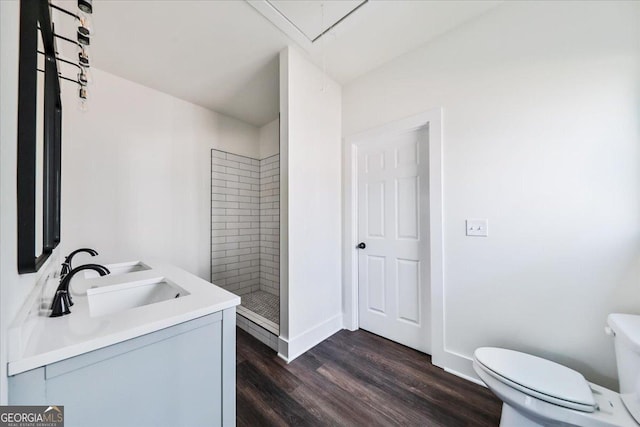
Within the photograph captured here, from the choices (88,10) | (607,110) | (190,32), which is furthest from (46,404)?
(607,110)

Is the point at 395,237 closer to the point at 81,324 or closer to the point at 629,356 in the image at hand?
the point at 629,356

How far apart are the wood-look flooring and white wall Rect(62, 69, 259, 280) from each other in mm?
1457

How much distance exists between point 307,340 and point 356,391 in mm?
596

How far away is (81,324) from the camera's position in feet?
2.37

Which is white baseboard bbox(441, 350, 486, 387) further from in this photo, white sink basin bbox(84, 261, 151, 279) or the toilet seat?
white sink basin bbox(84, 261, 151, 279)

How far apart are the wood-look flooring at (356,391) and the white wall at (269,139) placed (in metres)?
2.49

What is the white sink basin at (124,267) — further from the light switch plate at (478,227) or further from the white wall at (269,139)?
the light switch plate at (478,227)

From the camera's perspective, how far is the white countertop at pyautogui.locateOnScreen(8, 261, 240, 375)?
1.86ft

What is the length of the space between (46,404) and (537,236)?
223 centimetres

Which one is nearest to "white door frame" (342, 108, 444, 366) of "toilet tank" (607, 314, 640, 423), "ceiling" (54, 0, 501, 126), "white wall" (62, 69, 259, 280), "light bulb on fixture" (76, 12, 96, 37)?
"ceiling" (54, 0, 501, 126)

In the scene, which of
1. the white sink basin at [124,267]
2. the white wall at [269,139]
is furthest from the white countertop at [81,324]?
the white wall at [269,139]

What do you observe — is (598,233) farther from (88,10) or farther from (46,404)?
(88,10)

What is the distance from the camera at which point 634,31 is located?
46.8 inches

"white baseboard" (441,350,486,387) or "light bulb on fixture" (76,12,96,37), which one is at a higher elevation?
"light bulb on fixture" (76,12,96,37)
